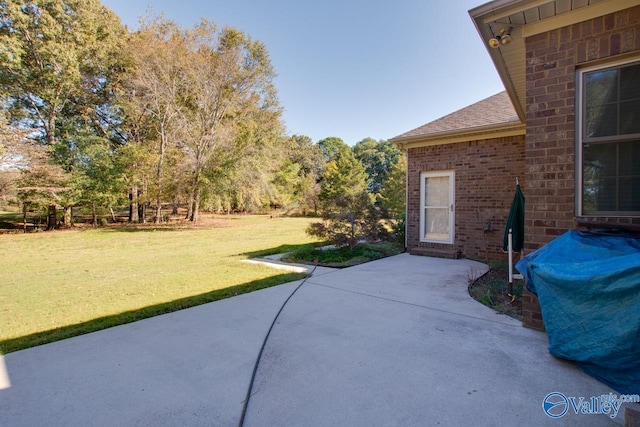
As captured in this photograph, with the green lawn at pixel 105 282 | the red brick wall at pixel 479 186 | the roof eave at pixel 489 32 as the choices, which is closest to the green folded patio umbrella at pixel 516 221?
the roof eave at pixel 489 32

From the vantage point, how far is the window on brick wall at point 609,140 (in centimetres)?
291

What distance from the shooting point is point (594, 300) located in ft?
7.43

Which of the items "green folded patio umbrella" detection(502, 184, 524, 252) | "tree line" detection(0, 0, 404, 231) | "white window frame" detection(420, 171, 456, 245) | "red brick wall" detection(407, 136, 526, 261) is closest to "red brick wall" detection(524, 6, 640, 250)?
"green folded patio umbrella" detection(502, 184, 524, 252)

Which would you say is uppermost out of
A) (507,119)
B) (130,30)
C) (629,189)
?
(130,30)

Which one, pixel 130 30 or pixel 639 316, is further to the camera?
pixel 130 30

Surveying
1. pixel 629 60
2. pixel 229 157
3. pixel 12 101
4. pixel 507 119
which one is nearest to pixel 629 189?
pixel 629 60

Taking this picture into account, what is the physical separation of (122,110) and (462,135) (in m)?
20.3

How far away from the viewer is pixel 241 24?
18.8 meters

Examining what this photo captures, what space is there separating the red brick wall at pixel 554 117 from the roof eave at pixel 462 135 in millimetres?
3832

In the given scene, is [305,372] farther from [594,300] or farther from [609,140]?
[609,140]

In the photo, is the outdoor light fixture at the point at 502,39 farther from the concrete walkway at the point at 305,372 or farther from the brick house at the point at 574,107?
the concrete walkway at the point at 305,372

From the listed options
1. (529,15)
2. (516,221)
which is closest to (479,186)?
(516,221)

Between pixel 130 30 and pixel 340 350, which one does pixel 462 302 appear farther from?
pixel 130 30

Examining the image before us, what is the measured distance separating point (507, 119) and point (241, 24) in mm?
17552
